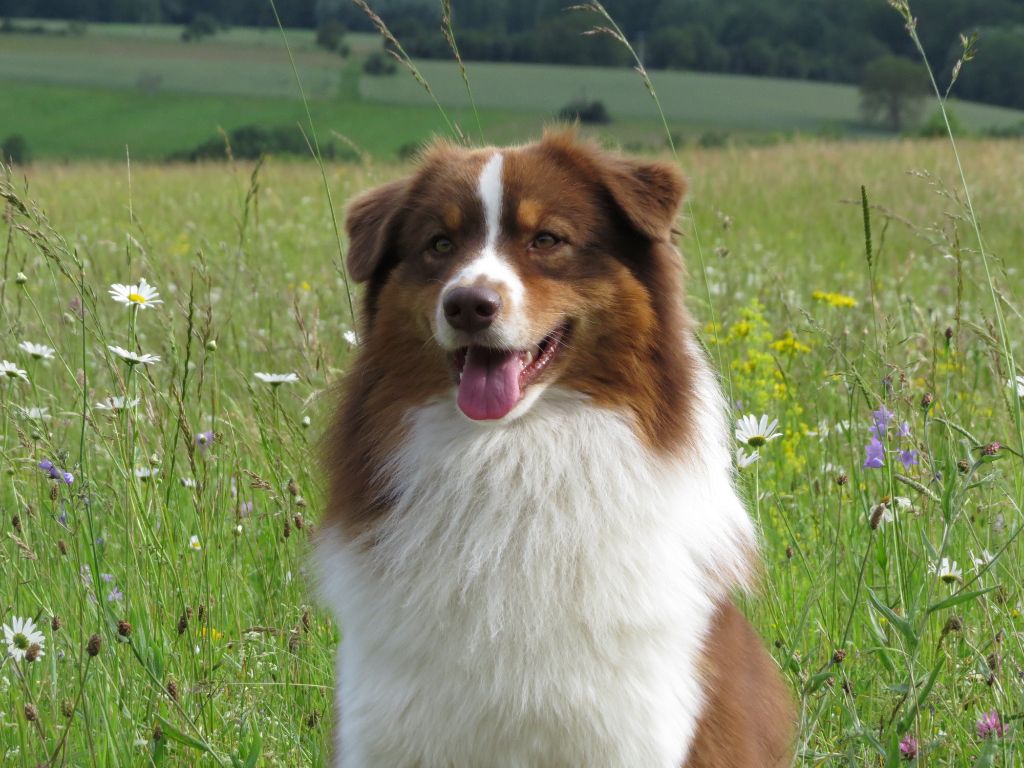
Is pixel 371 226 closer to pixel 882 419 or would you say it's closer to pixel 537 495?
pixel 537 495

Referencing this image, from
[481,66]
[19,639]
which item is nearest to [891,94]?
[481,66]

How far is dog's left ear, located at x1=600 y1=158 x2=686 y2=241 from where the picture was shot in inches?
125

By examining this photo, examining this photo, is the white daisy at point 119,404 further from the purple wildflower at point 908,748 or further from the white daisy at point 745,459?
the purple wildflower at point 908,748

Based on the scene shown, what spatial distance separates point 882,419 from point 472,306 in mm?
1360

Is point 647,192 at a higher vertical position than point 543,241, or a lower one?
higher

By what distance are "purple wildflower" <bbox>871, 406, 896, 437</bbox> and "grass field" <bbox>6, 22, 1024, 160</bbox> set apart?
29175 mm

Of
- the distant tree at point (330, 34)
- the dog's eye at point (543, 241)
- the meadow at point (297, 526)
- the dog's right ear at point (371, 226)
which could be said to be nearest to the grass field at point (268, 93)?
the distant tree at point (330, 34)

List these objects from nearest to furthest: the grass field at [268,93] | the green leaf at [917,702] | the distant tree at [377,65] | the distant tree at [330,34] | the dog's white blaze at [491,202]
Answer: the green leaf at [917,702] < the dog's white blaze at [491,202] < the grass field at [268,93] < the distant tree at [330,34] < the distant tree at [377,65]

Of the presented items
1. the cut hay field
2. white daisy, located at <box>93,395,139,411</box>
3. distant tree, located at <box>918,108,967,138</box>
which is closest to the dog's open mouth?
the cut hay field

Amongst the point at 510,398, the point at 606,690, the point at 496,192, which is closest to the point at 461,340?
the point at 510,398

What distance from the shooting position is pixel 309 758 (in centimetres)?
345

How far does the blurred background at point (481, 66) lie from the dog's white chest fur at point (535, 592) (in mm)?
30586

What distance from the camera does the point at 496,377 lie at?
9.95ft

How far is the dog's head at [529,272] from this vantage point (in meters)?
3.02
